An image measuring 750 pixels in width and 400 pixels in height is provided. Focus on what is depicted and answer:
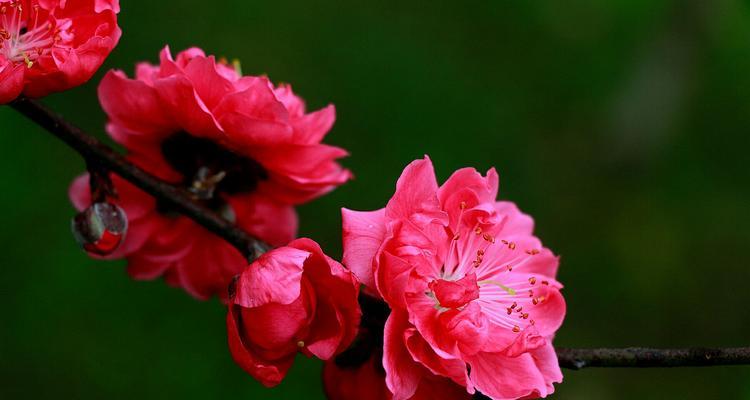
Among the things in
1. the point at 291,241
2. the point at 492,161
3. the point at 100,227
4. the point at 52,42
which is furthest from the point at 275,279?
the point at 492,161

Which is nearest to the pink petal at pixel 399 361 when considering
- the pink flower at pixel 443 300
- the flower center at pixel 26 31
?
the pink flower at pixel 443 300

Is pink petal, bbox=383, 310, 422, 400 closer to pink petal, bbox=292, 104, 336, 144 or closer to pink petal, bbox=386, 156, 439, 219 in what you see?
pink petal, bbox=386, 156, 439, 219

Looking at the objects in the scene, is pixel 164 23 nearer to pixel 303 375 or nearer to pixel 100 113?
pixel 100 113

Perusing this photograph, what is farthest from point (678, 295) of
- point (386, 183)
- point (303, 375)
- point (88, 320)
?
point (88, 320)

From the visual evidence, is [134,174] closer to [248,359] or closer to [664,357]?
[248,359]

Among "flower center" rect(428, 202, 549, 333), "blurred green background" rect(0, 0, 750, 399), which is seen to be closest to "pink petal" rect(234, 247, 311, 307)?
"flower center" rect(428, 202, 549, 333)

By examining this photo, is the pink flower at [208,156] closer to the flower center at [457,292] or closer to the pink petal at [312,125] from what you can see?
the pink petal at [312,125]
